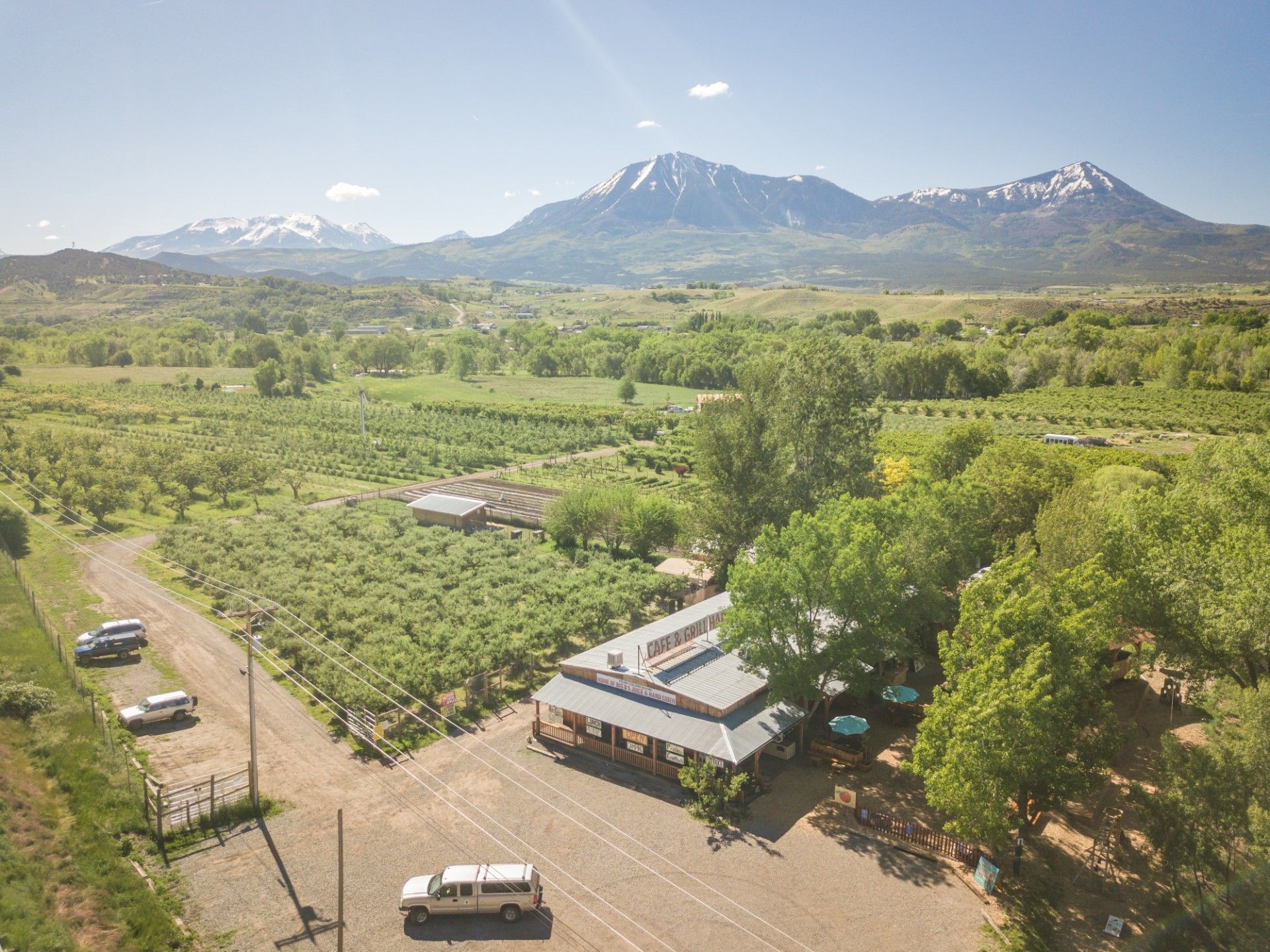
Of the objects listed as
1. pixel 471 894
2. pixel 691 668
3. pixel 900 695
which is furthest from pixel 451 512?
pixel 471 894

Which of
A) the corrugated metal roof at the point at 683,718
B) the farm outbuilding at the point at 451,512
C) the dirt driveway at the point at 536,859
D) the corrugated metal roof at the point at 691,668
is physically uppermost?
the corrugated metal roof at the point at 691,668

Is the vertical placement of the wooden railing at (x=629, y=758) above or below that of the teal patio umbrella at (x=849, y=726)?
below

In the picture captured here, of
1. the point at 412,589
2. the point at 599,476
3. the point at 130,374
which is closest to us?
the point at 412,589

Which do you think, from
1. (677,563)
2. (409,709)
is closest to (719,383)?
(677,563)

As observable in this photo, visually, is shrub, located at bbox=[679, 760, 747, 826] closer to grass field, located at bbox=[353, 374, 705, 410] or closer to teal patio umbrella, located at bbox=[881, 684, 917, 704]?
teal patio umbrella, located at bbox=[881, 684, 917, 704]

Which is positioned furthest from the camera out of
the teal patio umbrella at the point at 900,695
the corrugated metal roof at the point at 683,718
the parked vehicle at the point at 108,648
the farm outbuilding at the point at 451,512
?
the farm outbuilding at the point at 451,512

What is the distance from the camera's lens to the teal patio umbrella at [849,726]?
2650 cm

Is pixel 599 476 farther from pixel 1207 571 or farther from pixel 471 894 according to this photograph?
pixel 471 894

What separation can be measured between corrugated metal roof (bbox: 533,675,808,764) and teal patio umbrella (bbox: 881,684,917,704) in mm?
3885

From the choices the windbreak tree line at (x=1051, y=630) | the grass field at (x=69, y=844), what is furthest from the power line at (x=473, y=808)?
the windbreak tree line at (x=1051, y=630)

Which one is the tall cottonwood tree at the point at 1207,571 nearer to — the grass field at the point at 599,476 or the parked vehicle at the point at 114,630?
the parked vehicle at the point at 114,630

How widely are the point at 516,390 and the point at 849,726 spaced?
11972cm

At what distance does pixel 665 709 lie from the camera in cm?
2661

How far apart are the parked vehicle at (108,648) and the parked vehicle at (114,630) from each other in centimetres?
22
